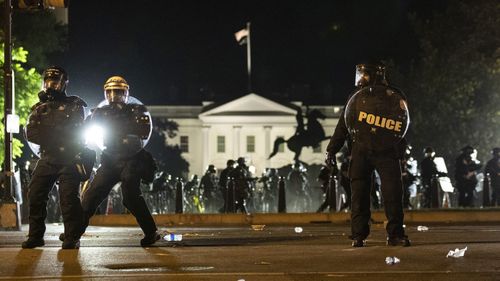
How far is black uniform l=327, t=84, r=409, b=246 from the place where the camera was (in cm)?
924

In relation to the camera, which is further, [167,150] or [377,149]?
[167,150]

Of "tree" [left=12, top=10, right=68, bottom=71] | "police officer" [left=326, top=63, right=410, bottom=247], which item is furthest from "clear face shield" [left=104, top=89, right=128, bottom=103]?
"tree" [left=12, top=10, right=68, bottom=71]

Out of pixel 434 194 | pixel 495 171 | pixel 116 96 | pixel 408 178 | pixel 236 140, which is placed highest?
pixel 236 140

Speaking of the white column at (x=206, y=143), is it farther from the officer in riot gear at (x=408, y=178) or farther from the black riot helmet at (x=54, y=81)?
the black riot helmet at (x=54, y=81)

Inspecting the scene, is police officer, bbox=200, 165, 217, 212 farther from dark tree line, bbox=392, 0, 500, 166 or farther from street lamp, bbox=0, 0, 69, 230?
dark tree line, bbox=392, 0, 500, 166

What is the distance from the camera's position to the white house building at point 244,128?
316 feet

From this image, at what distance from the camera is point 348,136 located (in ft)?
31.5

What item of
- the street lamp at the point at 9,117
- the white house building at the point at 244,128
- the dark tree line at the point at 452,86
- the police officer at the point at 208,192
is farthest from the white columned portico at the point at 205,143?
the street lamp at the point at 9,117

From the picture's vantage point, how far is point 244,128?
320 feet

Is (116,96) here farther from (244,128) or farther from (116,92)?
(244,128)

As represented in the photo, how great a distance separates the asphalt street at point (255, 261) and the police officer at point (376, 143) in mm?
297

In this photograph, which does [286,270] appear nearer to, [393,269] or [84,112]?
[393,269]

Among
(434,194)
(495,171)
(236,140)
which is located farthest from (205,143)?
(495,171)

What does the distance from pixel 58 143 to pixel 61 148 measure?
57 millimetres
